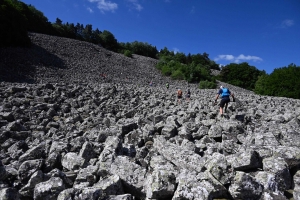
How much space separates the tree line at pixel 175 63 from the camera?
86.0 ft

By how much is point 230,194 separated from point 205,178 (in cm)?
37

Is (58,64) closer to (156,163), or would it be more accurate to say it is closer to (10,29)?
(10,29)

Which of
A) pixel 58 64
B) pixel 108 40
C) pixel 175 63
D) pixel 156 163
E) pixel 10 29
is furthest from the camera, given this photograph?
pixel 108 40

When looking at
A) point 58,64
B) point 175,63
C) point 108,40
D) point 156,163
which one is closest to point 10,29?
point 58,64

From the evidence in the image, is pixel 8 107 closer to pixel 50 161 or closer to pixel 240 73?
pixel 50 161

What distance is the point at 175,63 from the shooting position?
46.6 metres

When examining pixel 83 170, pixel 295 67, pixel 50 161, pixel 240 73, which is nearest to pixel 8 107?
pixel 50 161

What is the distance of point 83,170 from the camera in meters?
3.23

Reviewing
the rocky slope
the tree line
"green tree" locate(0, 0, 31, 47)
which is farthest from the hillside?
the rocky slope

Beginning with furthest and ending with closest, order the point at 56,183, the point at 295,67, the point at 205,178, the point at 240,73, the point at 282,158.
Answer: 1. the point at 240,73
2. the point at 295,67
3. the point at 282,158
4. the point at 56,183
5. the point at 205,178

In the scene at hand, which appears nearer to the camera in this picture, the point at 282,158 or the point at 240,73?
the point at 282,158

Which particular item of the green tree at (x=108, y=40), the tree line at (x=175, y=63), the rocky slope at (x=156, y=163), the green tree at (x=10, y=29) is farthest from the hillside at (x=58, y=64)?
the green tree at (x=108, y=40)

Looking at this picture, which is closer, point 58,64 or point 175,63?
point 58,64

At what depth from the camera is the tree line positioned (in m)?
26.2
